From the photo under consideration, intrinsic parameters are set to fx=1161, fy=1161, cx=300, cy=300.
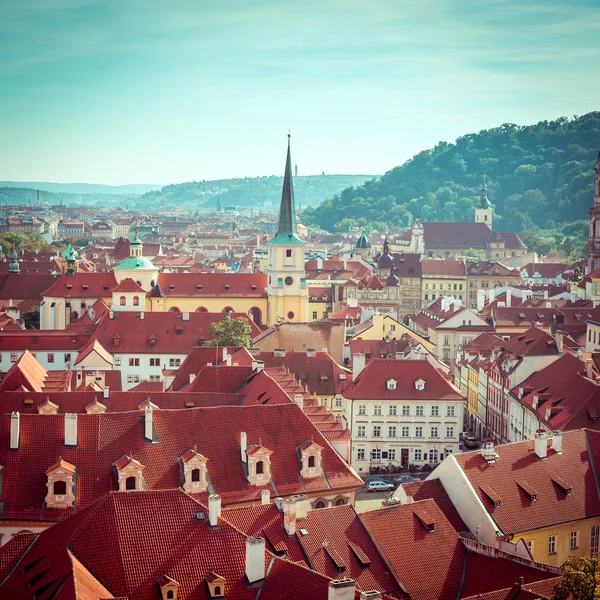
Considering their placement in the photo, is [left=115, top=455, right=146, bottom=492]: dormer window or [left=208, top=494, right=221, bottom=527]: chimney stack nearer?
[left=208, top=494, right=221, bottom=527]: chimney stack

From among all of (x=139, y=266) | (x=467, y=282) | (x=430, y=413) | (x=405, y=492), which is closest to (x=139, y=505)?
(x=405, y=492)

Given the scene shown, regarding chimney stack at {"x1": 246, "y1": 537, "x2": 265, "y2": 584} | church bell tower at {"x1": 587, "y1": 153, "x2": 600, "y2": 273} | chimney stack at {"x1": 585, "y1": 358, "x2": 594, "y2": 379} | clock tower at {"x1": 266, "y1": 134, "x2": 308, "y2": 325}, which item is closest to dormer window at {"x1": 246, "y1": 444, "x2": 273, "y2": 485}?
chimney stack at {"x1": 246, "y1": 537, "x2": 265, "y2": 584}

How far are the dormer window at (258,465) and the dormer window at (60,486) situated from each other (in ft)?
22.3

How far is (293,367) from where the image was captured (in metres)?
72.2

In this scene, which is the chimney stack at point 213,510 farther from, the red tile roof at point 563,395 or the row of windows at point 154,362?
the row of windows at point 154,362

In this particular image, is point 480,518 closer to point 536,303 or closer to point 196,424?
point 196,424

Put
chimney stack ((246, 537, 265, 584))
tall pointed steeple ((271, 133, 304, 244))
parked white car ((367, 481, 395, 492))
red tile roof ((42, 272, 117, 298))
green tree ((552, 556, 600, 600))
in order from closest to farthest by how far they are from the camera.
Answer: green tree ((552, 556, 600, 600)) → chimney stack ((246, 537, 265, 584)) → parked white car ((367, 481, 395, 492)) → tall pointed steeple ((271, 133, 304, 244)) → red tile roof ((42, 272, 117, 298))

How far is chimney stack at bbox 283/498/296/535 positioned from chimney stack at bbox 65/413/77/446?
9.72 metres

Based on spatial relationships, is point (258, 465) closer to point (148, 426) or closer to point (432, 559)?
point (148, 426)

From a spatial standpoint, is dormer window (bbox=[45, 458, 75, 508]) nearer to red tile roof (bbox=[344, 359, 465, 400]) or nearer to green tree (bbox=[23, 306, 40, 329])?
red tile roof (bbox=[344, 359, 465, 400])

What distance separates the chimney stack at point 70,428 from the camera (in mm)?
43062

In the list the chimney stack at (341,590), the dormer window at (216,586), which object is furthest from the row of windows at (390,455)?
the chimney stack at (341,590)

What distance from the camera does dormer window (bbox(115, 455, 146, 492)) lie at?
4219cm

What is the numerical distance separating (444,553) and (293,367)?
1345 inches
